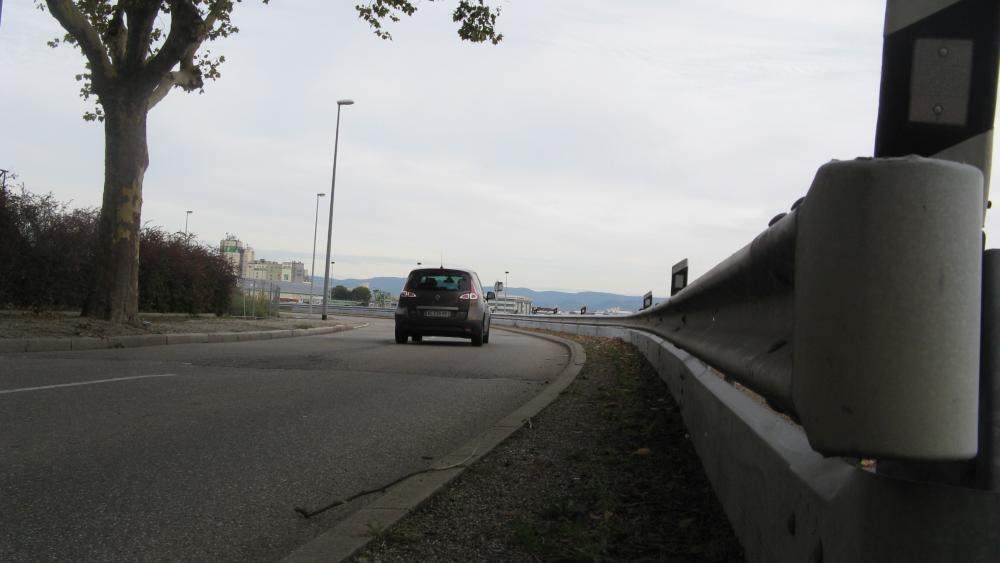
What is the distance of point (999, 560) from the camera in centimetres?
131

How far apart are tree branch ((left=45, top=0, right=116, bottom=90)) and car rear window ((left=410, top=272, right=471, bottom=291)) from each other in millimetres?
7075

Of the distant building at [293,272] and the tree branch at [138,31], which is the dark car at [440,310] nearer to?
the tree branch at [138,31]

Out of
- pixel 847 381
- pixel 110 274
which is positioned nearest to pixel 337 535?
pixel 847 381

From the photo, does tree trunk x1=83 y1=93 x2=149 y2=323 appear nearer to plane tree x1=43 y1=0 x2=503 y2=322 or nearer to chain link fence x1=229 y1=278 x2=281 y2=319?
plane tree x1=43 y1=0 x2=503 y2=322

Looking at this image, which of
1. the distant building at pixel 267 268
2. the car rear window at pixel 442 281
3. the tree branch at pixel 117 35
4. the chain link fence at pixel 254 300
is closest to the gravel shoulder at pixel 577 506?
the car rear window at pixel 442 281

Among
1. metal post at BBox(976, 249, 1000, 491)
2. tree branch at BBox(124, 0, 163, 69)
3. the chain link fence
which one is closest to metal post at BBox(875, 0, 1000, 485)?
Result: metal post at BBox(976, 249, 1000, 491)

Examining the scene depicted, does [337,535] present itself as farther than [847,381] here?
Yes

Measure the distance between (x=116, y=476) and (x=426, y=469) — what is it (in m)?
1.65

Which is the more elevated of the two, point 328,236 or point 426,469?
point 328,236

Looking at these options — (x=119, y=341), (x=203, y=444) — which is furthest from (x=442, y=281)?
(x=203, y=444)

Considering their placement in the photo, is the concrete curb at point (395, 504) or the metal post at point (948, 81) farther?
the concrete curb at point (395, 504)

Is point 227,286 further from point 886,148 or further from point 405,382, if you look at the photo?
point 886,148

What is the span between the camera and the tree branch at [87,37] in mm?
13547

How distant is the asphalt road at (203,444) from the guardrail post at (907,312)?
2406 mm
